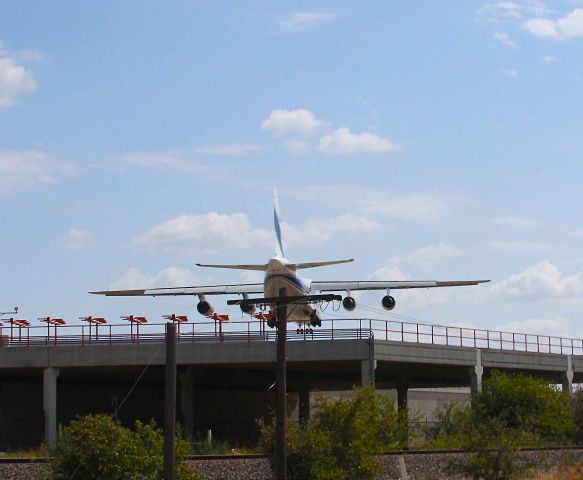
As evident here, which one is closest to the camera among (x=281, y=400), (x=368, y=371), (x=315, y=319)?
(x=281, y=400)

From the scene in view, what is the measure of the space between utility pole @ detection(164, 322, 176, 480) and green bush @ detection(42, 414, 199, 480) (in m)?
2.12

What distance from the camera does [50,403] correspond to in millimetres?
53812

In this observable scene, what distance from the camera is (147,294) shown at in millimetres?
65312

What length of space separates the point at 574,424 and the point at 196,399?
23763 mm

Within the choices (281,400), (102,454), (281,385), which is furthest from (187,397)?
(281,385)

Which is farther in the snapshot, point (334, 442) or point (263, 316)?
point (263, 316)

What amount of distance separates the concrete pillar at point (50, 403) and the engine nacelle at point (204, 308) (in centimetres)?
912

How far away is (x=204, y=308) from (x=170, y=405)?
35533 mm

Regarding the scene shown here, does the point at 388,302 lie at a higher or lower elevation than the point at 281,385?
higher

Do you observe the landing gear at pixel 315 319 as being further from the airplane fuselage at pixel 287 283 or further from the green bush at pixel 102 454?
the green bush at pixel 102 454

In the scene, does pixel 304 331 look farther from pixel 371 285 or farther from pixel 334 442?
pixel 334 442

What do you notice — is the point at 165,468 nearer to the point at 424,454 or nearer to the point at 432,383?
the point at 424,454

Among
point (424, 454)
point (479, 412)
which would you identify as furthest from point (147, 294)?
point (424, 454)

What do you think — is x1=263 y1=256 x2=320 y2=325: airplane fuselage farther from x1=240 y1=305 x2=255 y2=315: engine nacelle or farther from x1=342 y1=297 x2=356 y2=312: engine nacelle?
x1=342 y1=297 x2=356 y2=312: engine nacelle
